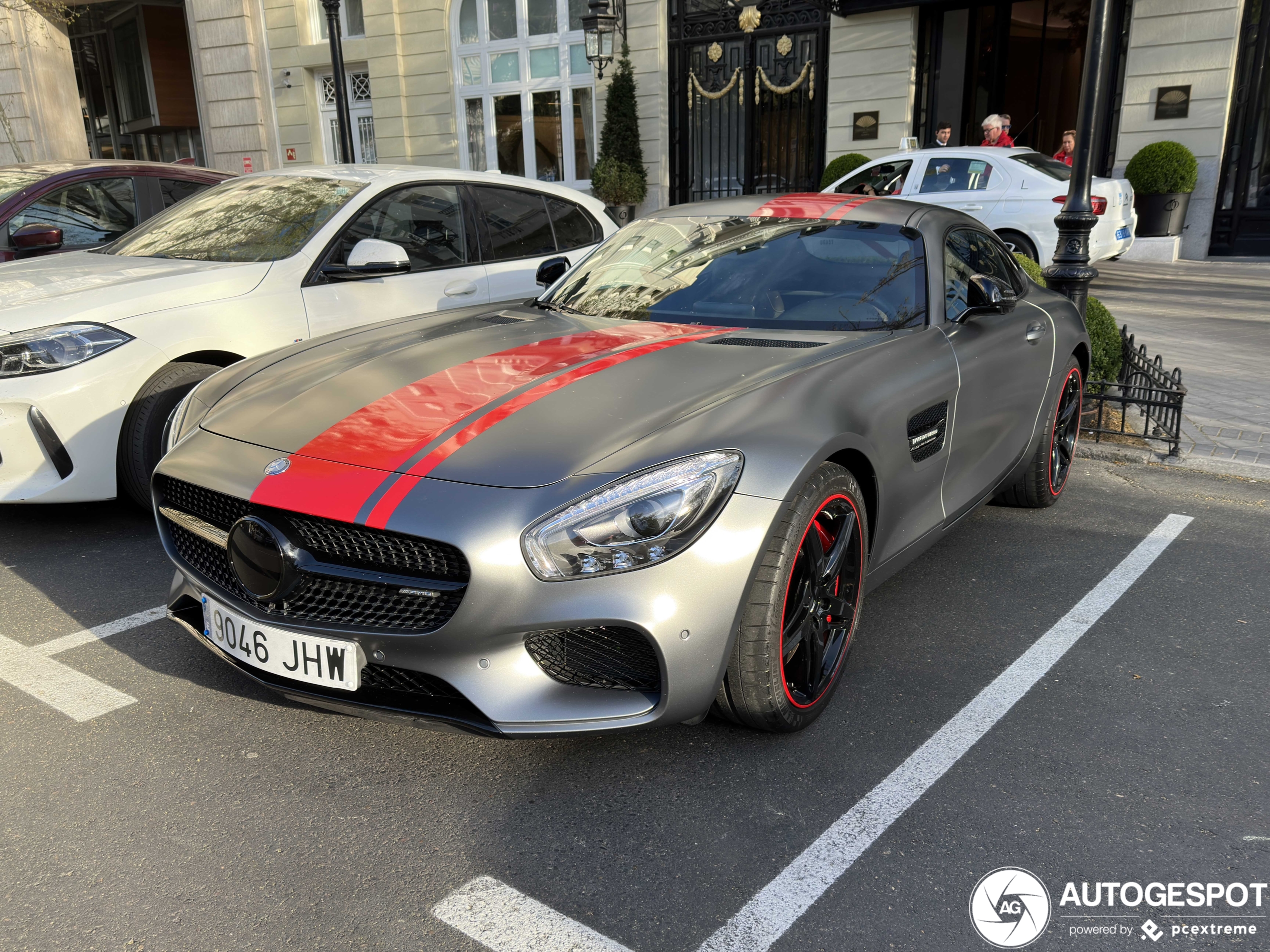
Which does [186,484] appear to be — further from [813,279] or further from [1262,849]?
[1262,849]

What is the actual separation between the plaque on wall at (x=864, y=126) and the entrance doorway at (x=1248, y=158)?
4.68m

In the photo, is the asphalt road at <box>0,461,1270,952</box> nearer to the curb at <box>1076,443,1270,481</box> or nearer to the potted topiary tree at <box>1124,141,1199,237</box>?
the curb at <box>1076,443,1270,481</box>

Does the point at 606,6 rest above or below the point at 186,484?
above

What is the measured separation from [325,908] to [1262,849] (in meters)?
2.13

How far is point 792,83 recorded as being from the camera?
15922 mm

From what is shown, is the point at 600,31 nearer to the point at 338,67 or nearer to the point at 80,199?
the point at 338,67

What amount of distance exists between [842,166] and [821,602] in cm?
1304

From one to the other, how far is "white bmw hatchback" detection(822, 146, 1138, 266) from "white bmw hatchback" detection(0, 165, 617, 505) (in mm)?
6145

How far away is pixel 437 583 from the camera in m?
2.30

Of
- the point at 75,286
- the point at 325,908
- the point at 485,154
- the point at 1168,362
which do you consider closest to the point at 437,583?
the point at 325,908

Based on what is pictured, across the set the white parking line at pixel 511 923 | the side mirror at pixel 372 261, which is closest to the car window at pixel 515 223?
the side mirror at pixel 372 261

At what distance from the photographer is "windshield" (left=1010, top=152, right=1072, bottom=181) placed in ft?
36.3

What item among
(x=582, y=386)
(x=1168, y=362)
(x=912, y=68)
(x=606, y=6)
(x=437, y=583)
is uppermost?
(x=606, y=6)

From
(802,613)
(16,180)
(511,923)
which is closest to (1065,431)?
(802,613)
